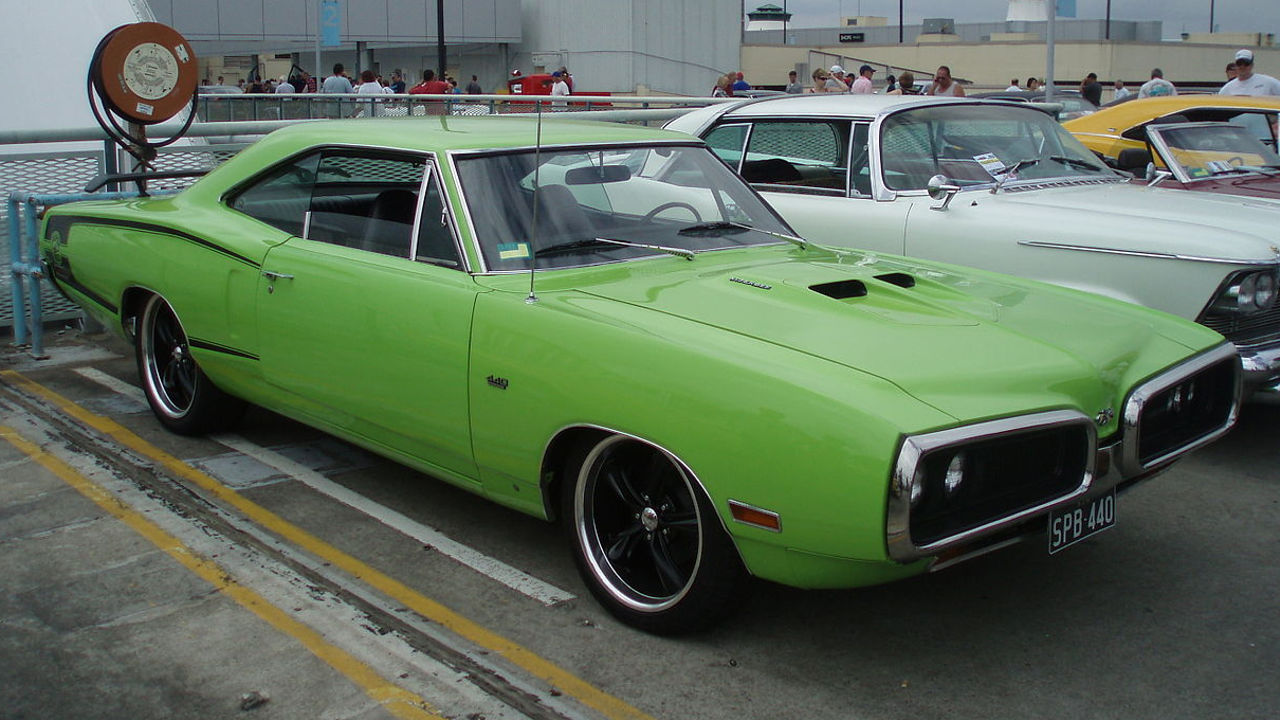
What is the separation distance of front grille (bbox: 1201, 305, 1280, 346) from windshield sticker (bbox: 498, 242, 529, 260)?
10.3 feet

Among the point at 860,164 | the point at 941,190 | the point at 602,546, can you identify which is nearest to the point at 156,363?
the point at 602,546

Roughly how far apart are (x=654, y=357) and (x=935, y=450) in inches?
34.3

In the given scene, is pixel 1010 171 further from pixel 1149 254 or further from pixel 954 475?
pixel 954 475

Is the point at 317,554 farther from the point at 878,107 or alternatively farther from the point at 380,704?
the point at 878,107

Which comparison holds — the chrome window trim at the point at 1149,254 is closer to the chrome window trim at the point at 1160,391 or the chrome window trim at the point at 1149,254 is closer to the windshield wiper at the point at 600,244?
the chrome window trim at the point at 1160,391

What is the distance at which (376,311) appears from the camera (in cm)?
439

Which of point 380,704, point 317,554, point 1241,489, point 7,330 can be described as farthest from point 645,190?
point 7,330

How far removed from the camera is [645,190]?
4.77 meters

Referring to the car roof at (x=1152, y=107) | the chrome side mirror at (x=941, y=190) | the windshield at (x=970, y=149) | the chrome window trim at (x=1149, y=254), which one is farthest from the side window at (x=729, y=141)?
the car roof at (x=1152, y=107)

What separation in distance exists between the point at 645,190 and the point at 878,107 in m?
2.47

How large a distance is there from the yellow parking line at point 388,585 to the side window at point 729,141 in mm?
3586

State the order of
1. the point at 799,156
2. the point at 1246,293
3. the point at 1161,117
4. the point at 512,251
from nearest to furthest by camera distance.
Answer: the point at 512,251, the point at 1246,293, the point at 799,156, the point at 1161,117

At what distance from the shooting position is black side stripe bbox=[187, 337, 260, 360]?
5.01 m

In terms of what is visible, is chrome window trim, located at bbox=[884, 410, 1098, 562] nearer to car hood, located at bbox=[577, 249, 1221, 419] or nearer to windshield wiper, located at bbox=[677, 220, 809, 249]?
car hood, located at bbox=[577, 249, 1221, 419]
